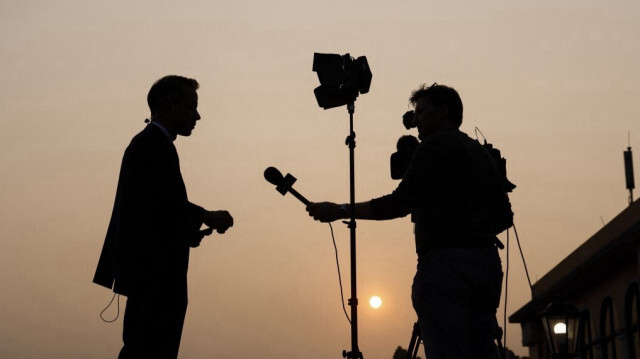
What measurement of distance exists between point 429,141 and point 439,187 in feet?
1.02

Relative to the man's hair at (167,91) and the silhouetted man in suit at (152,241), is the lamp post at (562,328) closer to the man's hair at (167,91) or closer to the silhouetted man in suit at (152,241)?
the silhouetted man in suit at (152,241)

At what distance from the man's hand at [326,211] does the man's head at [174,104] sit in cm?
100

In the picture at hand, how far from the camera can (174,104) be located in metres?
6.44

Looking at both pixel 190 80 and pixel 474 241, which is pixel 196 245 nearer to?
pixel 190 80

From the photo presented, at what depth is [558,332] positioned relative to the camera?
41.1 ft

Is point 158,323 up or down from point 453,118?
down

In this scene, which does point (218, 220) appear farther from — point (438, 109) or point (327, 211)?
point (438, 109)

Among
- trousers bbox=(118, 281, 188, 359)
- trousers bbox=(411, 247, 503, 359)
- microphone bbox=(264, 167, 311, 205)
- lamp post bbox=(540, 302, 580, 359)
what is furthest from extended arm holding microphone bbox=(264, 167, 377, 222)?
lamp post bbox=(540, 302, 580, 359)

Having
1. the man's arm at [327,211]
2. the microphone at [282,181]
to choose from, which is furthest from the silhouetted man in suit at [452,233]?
the microphone at [282,181]

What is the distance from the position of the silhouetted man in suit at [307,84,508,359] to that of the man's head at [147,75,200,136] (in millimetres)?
1366

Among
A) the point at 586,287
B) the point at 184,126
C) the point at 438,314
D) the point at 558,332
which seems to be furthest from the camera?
the point at 586,287

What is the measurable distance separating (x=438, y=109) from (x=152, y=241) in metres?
2.01

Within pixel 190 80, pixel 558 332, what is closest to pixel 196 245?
pixel 190 80

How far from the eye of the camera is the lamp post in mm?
12227
